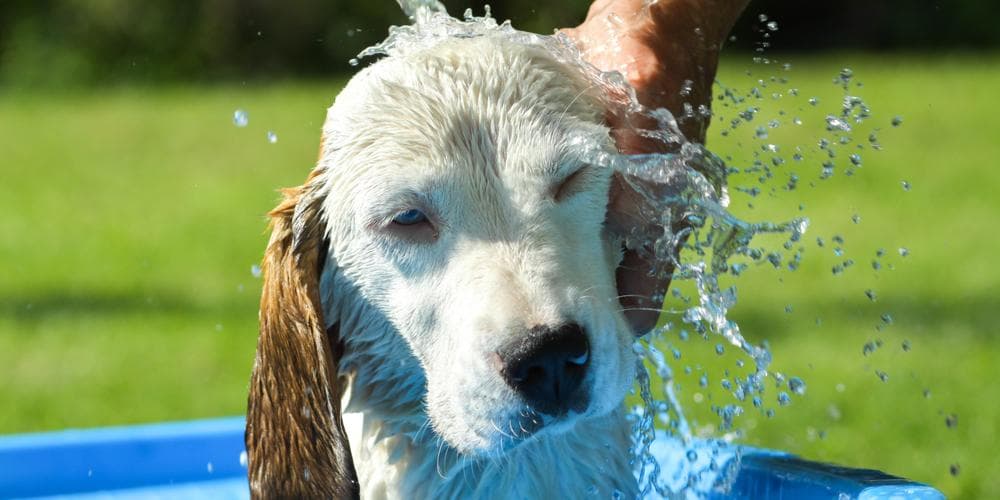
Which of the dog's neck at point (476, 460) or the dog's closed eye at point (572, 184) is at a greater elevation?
the dog's closed eye at point (572, 184)

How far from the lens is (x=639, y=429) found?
12.6 ft

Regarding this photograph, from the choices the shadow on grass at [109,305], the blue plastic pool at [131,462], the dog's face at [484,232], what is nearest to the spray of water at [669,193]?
the dog's face at [484,232]

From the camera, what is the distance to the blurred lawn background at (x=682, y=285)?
6426mm

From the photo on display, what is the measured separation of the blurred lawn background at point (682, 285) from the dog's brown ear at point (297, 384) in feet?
0.58

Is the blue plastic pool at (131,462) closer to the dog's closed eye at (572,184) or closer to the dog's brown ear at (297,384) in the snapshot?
the dog's brown ear at (297,384)

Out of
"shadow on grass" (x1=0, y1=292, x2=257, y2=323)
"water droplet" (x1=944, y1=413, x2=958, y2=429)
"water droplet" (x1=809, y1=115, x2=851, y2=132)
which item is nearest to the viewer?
"water droplet" (x1=809, y1=115, x2=851, y2=132)

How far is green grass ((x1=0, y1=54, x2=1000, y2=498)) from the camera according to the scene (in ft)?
21.0

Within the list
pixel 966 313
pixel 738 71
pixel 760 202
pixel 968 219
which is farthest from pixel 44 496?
pixel 738 71

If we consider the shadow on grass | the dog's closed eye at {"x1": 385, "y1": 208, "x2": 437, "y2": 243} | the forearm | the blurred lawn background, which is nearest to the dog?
the dog's closed eye at {"x1": 385, "y1": 208, "x2": 437, "y2": 243}

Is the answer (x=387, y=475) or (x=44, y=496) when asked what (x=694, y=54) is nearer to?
(x=387, y=475)

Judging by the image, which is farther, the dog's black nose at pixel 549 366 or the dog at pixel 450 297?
the dog at pixel 450 297

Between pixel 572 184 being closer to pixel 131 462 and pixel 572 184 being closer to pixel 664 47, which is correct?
pixel 664 47

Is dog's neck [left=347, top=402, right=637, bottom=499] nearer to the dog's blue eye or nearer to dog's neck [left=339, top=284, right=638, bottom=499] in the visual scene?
dog's neck [left=339, top=284, right=638, bottom=499]

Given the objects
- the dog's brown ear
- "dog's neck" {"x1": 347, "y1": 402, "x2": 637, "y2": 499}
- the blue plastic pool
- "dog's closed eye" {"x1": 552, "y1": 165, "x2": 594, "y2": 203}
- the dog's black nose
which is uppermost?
"dog's closed eye" {"x1": 552, "y1": 165, "x2": 594, "y2": 203}
